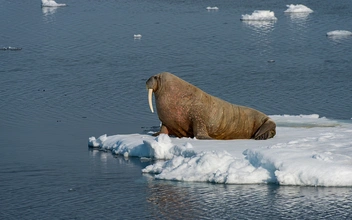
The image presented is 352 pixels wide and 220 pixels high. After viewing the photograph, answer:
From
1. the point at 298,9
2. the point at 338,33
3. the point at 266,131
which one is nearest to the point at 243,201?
the point at 266,131

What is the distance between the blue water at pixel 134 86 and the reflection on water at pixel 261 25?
0.18 meters

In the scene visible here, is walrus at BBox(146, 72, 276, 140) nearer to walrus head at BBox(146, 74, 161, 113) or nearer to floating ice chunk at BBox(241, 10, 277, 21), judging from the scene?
walrus head at BBox(146, 74, 161, 113)

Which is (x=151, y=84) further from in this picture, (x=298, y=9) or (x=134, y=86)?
(x=298, y=9)

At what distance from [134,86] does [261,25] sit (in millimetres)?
13618

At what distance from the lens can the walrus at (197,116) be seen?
520 inches

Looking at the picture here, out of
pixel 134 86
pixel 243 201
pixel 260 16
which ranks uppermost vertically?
pixel 243 201

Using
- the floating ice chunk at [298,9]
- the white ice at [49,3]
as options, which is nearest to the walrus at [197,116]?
the floating ice chunk at [298,9]

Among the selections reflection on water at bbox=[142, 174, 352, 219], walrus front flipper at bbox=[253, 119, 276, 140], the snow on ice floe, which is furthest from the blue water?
walrus front flipper at bbox=[253, 119, 276, 140]

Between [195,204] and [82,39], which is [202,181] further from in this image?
[82,39]

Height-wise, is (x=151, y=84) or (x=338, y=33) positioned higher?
(x=151, y=84)

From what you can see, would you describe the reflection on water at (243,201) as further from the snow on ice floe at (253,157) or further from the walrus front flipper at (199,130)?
the walrus front flipper at (199,130)

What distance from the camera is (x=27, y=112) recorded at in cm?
1728

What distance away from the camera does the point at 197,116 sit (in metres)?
13.2

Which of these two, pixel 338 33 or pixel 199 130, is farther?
pixel 338 33
